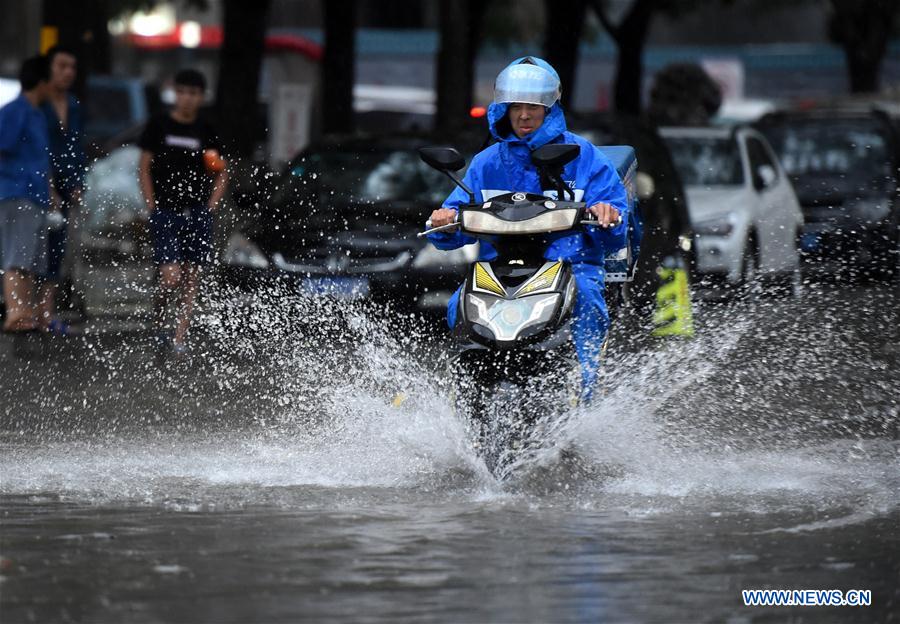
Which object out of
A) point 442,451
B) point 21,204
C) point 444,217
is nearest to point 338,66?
point 21,204

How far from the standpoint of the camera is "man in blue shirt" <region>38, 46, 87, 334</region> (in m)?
13.1

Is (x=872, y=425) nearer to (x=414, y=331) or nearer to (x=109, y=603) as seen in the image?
(x=414, y=331)

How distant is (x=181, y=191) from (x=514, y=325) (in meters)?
5.51

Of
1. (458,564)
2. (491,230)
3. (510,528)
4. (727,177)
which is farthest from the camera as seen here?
(727,177)

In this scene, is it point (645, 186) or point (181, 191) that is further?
point (645, 186)

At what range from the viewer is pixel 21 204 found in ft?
41.9

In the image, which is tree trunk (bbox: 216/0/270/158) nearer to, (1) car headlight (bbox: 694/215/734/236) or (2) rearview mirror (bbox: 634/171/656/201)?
(1) car headlight (bbox: 694/215/734/236)

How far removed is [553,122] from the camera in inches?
310

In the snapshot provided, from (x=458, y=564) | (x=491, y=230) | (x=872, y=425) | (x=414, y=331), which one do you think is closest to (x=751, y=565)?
(x=458, y=564)

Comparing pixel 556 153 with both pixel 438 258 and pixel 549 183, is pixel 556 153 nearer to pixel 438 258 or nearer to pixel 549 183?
pixel 549 183

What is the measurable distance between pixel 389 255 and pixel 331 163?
51.3 inches

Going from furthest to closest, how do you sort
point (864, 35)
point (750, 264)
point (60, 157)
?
point (864, 35) → point (750, 264) → point (60, 157)

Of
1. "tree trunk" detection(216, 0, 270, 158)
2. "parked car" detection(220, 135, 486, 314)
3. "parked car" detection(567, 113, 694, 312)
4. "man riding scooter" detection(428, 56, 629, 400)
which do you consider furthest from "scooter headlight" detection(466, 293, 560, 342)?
"tree trunk" detection(216, 0, 270, 158)

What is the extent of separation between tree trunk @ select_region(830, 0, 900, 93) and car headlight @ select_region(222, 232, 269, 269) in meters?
25.2
